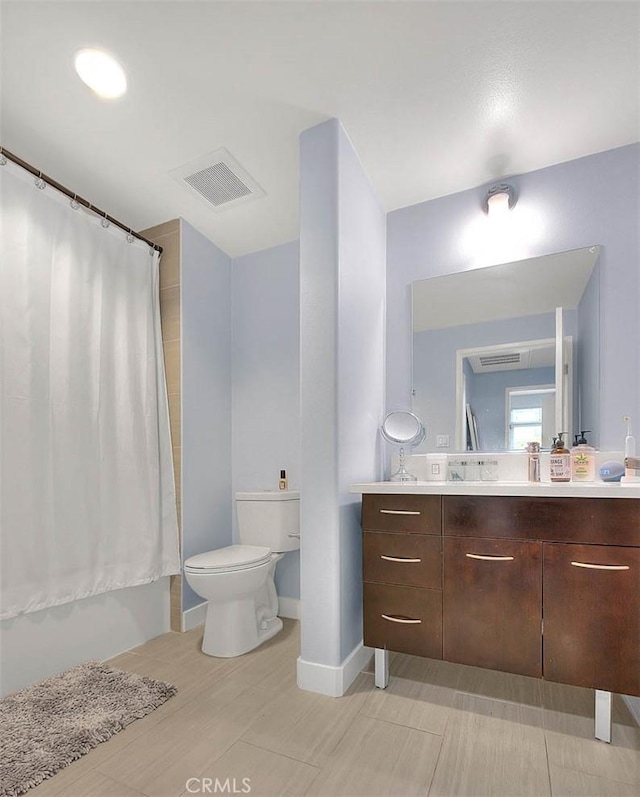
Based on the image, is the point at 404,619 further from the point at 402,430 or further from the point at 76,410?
the point at 76,410

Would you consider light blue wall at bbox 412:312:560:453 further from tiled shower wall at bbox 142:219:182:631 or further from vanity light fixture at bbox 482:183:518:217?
tiled shower wall at bbox 142:219:182:631

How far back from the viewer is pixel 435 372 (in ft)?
7.94

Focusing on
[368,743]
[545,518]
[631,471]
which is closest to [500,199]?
[631,471]

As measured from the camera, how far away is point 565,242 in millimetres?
2158

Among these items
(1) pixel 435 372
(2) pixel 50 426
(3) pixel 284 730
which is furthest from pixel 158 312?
(3) pixel 284 730

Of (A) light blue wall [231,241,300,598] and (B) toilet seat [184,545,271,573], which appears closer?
(B) toilet seat [184,545,271,573]

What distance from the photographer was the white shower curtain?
1876 millimetres

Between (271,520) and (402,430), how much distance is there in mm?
926

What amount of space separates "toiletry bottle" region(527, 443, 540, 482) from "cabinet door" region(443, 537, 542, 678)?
55cm

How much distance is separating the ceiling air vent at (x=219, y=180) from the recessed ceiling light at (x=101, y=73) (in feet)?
1.55

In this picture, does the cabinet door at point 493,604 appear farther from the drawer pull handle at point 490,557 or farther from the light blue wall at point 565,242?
the light blue wall at point 565,242

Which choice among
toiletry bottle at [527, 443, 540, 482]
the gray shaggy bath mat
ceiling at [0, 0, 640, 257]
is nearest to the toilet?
the gray shaggy bath mat

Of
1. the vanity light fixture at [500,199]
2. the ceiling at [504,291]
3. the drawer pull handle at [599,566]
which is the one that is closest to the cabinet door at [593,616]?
the drawer pull handle at [599,566]

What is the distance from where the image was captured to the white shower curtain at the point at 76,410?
1.88m
